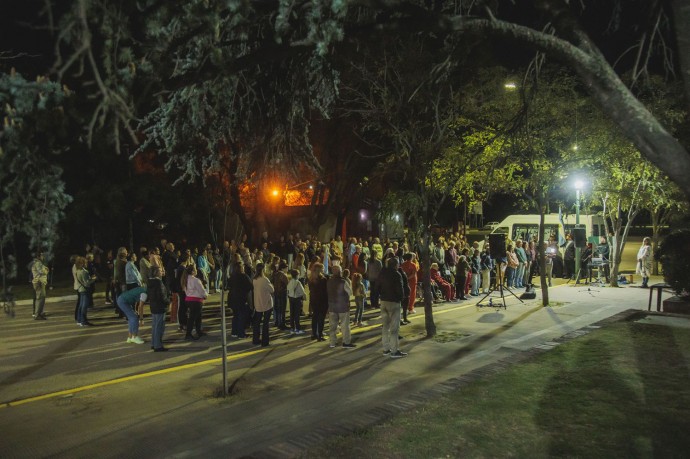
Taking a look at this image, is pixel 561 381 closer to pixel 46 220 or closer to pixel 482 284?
pixel 46 220

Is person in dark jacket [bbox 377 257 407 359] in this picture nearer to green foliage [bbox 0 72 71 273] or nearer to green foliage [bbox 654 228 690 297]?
green foliage [bbox 0 72 71 273]

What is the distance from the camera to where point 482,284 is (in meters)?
20.8

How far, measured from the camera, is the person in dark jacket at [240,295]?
12.0 metres

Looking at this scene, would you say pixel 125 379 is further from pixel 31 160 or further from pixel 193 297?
pixel 31 160

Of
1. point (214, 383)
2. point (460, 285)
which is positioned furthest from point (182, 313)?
point (460, 285)

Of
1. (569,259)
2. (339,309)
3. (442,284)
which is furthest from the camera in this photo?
(569,259)

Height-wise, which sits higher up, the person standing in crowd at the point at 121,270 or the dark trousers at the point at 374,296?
the person standing in crowd at the point at 121,270

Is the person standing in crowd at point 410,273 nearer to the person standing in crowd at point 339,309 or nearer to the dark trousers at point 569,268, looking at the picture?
the person standing in crowd at point 339,309

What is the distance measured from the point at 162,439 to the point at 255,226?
24424mm

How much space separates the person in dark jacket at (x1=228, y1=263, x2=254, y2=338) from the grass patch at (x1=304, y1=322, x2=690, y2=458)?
5.84 metres

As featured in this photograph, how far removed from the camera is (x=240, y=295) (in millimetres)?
12023

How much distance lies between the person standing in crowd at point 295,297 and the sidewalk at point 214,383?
1.39 feet

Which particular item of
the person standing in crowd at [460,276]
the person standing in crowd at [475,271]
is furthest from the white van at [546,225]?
the person standing in crowd at [460,276]

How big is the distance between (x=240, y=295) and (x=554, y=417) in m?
7.31
